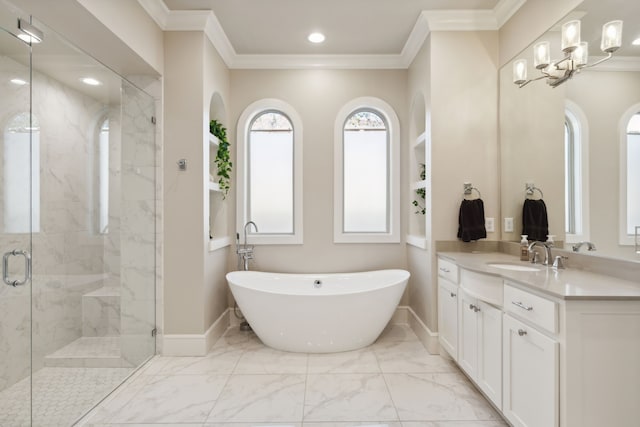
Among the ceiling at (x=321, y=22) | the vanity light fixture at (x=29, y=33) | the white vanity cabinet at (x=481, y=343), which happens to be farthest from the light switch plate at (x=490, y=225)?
the vanity light fixture at (x=29, y=33)

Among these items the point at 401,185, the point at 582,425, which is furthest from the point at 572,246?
the point at 401,185

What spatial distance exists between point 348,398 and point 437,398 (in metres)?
0.57

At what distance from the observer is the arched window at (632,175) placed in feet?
5.70

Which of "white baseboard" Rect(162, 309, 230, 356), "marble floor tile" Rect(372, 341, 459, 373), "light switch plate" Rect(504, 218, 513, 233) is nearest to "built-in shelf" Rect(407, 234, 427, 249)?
"light switch plate" Rect(504, 218, 513, 233)

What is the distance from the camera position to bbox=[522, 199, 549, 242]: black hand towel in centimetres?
240

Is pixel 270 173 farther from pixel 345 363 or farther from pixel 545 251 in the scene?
pixel 545 251

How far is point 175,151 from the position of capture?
9.68 feet

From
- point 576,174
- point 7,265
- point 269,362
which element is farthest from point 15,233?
point 576,174

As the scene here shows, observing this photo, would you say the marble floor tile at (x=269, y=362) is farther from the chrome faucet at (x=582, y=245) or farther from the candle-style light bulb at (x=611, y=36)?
the candle-style light bulb at (x=611, y=36)

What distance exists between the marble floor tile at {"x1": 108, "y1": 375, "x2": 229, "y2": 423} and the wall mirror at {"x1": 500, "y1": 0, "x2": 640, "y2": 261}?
2.49 m

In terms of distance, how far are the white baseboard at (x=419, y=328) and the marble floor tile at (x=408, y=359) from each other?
5cm

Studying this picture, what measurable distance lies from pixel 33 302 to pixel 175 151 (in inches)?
57.1

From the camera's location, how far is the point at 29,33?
1.91 meters

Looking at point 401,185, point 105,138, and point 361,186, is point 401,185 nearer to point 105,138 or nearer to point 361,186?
point 361,186
